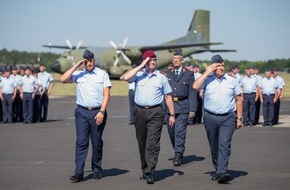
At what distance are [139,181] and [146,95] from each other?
4.30ft

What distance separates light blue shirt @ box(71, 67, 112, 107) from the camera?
11328 millimetres

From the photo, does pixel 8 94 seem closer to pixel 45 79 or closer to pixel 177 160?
pixel 45 79

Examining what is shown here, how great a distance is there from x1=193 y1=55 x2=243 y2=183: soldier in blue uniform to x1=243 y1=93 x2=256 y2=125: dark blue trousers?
10.7 metres

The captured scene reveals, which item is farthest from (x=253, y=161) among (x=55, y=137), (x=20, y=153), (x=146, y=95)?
(x=55, y=137)

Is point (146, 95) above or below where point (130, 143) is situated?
above

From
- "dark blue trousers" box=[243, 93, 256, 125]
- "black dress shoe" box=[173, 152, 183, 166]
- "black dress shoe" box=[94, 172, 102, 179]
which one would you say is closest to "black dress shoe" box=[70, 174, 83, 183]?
"black dress shoe" box=[94, 172, 102, 179]

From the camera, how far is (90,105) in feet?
37.1

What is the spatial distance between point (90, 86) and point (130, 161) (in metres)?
2.52

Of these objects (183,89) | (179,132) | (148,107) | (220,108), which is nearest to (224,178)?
(220,108)

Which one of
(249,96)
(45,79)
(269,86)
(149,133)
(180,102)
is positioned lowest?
(249,96)

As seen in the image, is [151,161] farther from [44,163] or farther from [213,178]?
[44,163]

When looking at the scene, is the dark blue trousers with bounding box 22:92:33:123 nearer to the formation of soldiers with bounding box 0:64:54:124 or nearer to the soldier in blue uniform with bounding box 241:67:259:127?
the formation of soldiers with bounding box 0:64:54:124

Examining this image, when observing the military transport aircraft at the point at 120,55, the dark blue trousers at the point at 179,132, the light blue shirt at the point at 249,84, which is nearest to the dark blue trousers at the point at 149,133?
the dark blue trousers at the point at 179,132

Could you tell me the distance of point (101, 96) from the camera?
1142 cm
